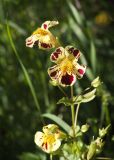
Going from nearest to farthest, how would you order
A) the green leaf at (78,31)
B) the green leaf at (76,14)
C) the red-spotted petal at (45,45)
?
1. the red-spotted petal at (45,45)
2. the green leaf at (76,14)
3. the green leaf at (78,31)

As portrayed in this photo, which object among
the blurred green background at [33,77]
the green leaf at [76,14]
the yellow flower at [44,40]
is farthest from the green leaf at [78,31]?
the yellow flower at [44,40]

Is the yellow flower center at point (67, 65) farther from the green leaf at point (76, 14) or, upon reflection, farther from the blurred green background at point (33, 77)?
the green leaf at point (76, 14)

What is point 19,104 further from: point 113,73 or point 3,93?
point 113,73

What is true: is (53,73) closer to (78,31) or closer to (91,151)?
(91,151)

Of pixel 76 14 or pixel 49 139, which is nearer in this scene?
pixel 49 139

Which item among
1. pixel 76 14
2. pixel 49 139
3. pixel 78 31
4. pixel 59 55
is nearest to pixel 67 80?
pixel 59 55

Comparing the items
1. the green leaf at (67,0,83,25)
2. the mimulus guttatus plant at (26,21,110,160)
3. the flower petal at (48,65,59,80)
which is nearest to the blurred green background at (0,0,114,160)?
the green leaf at (67,0,83,25)

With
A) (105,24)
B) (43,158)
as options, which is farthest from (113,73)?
(43,158)

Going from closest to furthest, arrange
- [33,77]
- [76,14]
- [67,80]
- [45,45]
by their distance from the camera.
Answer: [67,80], [45,45], [76,14], [33,77]
